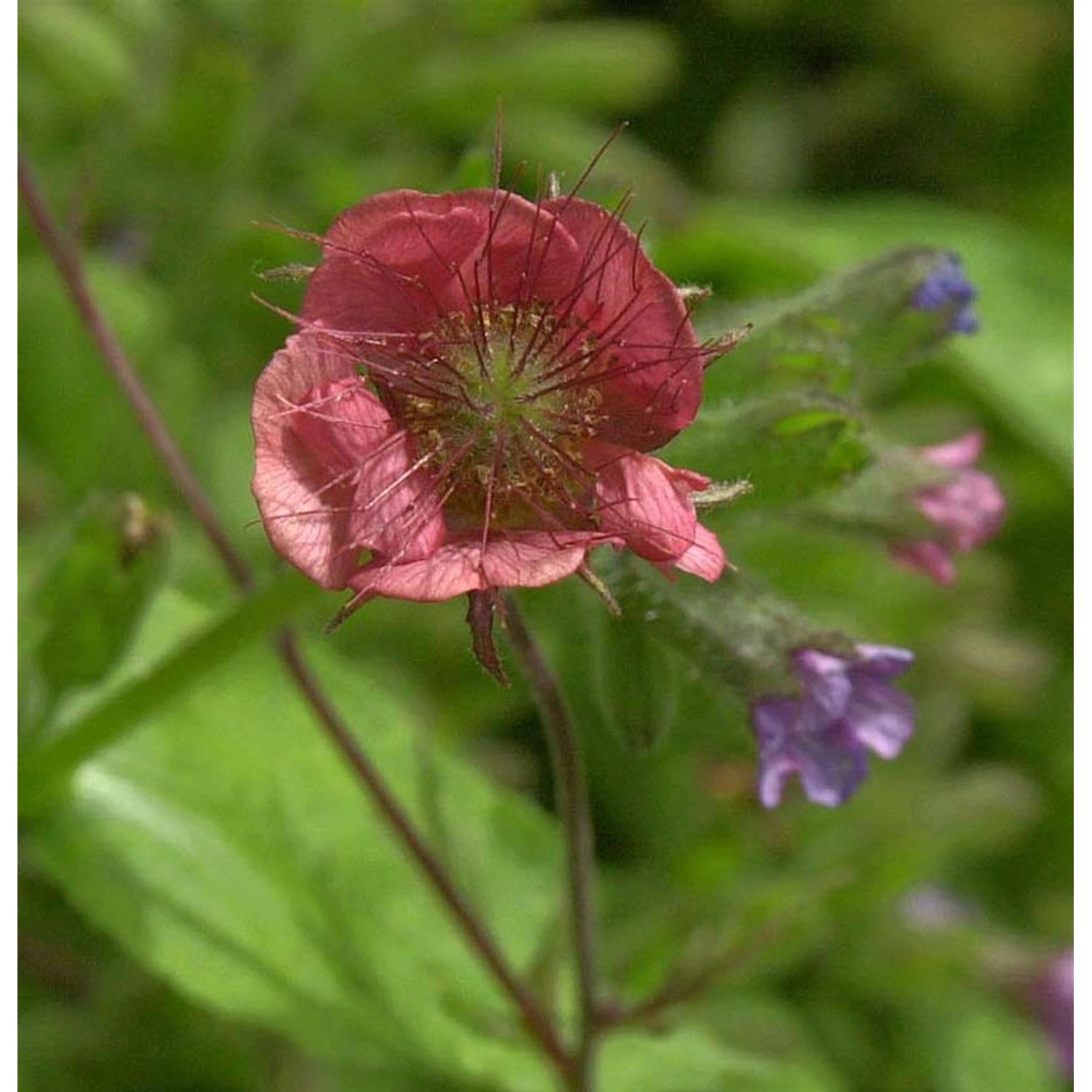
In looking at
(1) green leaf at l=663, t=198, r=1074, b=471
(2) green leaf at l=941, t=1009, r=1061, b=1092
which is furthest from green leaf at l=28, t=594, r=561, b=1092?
(1) green leaf at l=663, t=198, r=1074, b=471

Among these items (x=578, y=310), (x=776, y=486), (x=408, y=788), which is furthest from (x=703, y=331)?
(x=408, y=788)

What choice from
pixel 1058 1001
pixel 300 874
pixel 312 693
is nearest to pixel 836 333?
pixel 312 693

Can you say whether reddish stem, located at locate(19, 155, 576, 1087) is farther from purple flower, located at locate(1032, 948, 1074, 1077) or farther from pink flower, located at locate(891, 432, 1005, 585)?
purple flower, located at locate(1032, 948, 1074, 1077)

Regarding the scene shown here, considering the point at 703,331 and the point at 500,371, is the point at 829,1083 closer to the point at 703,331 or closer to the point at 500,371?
the point at 703,331

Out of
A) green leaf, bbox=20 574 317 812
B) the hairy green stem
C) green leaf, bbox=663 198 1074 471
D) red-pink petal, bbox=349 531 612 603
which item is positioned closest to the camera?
red-pink petal, bbox=349 531 612 603

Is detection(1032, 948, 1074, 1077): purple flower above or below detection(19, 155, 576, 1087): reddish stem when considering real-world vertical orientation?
below

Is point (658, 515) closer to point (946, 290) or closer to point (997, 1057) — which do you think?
point (946, 290)
